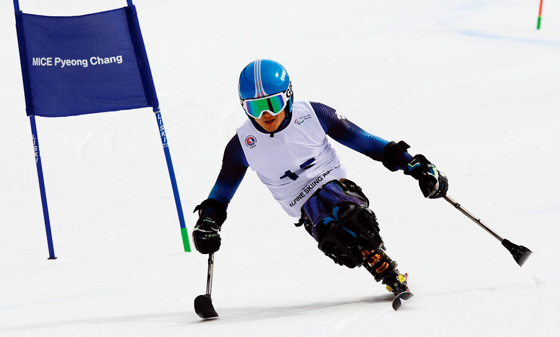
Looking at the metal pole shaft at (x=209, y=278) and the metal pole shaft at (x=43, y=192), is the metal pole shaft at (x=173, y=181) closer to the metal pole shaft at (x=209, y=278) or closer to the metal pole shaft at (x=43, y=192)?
the metal pole shaft at (x=43, y=192)

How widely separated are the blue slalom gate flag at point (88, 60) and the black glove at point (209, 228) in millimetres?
1818

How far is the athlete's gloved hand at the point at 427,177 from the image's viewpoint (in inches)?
137

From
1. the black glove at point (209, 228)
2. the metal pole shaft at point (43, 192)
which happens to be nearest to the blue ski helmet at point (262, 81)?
the black glove at point (209, 228)

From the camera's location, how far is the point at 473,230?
16.4 feet

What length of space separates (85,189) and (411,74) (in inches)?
243

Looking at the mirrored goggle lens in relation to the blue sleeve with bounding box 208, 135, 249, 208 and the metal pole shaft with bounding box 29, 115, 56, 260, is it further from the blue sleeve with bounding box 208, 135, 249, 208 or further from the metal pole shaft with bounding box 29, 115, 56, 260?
the metal pole shaft with bounding box 29, 115, 56, 260

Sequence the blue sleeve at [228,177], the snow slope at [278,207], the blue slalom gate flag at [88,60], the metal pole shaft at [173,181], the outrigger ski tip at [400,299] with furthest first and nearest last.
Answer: the metal pole shaft at [173,181], the blue slalom gate flag at [88,60], the blue sleeve at [228,177], the snow slope at [278,207], the outrigger ski tip at [400,299]

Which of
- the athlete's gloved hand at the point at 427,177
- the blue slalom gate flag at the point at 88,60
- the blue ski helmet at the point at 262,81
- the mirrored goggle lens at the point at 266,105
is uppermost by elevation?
the blue slalom gate flag at the point at 88,60

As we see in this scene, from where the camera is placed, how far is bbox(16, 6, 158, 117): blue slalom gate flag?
525cm

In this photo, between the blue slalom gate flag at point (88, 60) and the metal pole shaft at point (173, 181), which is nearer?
A: the blue slalom gate flag at point (88, 60)

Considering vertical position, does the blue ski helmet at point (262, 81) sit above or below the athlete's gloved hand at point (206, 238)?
above

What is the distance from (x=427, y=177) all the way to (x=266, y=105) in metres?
0.91

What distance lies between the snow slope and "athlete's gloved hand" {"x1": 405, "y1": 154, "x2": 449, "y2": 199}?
51 cm

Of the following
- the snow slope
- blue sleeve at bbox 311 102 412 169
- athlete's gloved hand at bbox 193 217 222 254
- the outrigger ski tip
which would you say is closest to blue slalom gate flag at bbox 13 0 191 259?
the snow slope
